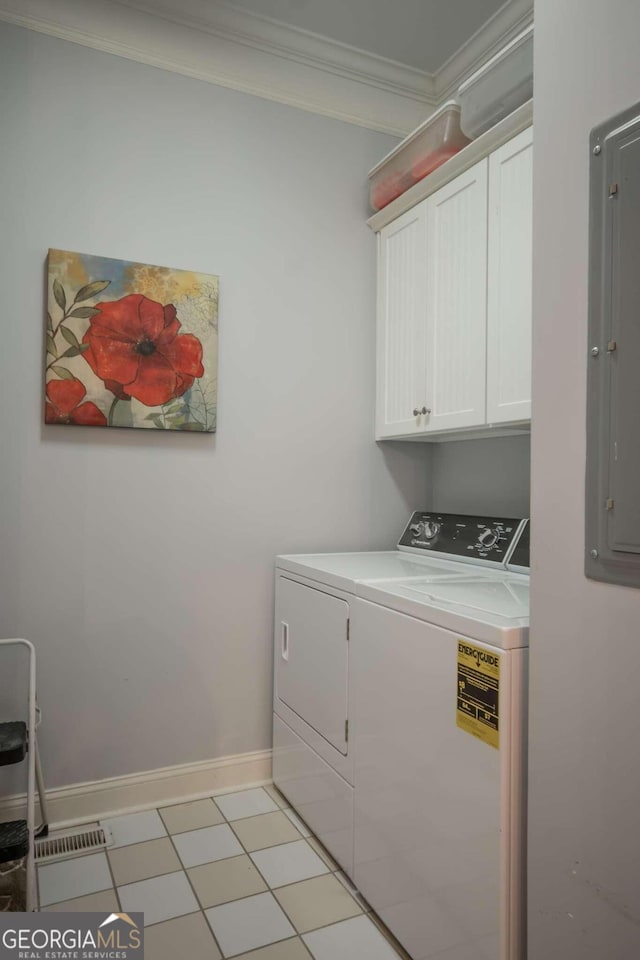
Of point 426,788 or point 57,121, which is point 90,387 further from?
point 426,788

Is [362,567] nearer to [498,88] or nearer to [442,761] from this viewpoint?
[442,761]

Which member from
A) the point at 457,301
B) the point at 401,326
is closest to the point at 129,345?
the point at 401,326

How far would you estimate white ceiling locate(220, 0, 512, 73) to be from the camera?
2.26 m

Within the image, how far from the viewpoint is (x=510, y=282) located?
74.7 inches

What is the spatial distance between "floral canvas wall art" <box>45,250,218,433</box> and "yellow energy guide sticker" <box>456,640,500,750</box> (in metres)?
1.38

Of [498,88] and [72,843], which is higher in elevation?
[498,88]

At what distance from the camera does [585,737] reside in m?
1.08

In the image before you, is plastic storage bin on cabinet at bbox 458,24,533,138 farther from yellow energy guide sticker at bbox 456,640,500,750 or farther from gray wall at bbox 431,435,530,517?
yellow energy guide sticker at bbox 456,640,500,750

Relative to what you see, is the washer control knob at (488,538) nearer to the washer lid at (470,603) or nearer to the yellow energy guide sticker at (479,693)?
the washer lid at (470,603)

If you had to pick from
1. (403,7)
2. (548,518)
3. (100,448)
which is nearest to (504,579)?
(548,518)

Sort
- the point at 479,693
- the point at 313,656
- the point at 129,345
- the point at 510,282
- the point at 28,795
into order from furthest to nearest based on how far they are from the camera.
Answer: the point at 129,345 < the point at 313,656 < the point at 510,282 < the point at 28,795 < the point at 479,693

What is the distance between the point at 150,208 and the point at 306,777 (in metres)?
2.09

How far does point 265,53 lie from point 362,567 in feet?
6.54

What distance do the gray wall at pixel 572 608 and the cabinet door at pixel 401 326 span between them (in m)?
1.17
